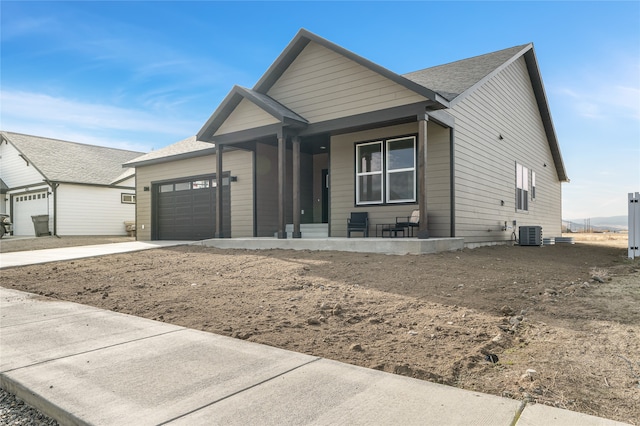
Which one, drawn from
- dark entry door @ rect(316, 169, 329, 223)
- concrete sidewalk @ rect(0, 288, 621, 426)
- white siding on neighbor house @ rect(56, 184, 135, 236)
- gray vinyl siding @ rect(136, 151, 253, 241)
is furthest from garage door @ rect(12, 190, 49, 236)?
concrete sidewalk @ rect(0, 288, 621, 426)

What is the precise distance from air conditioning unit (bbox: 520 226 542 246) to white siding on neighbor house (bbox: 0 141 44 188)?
2385 cm

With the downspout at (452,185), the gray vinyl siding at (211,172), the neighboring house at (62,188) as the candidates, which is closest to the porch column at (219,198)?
the gray vinyl siding at (211,172)

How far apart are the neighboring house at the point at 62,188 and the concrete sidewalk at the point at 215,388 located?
835 inches

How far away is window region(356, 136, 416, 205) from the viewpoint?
1070 cm

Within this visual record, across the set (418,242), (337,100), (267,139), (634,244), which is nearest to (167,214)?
(267,139)

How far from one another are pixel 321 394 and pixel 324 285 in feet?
11.0

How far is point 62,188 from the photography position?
72.2ft

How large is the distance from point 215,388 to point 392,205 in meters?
8.74

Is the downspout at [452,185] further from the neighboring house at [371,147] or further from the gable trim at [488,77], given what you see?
the gable trim at [488,77]

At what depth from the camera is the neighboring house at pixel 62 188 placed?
22.0 meters

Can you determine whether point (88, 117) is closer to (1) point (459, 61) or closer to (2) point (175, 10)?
(2) point (175, 10)

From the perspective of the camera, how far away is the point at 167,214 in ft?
55.8

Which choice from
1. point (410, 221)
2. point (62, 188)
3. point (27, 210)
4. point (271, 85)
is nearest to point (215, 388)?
point (410, 221)

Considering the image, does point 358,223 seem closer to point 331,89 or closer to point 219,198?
point 331,89
